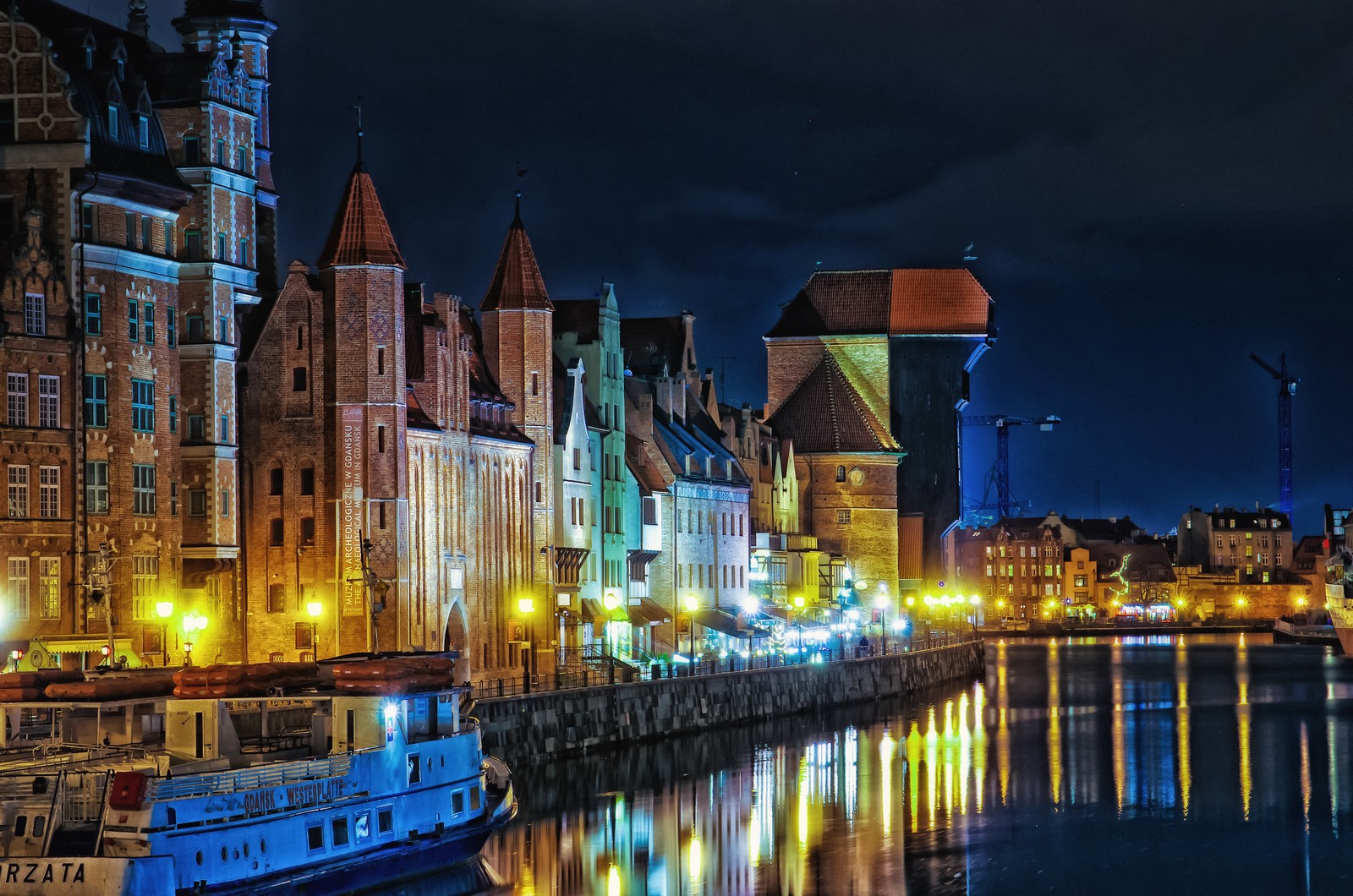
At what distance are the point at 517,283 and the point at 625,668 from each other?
16841 millimetres

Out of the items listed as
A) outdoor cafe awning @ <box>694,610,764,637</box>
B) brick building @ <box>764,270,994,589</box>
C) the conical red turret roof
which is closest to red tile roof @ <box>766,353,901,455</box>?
brick building @ <box>764,270,994,589</box>

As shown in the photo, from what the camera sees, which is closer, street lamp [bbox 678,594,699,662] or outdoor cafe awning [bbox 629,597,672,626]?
outdoor cafe awning [bbox 629,597,672,626]

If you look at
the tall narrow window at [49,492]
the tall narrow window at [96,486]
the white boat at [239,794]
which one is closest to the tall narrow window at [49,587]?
the tall narrow window at [49,492]

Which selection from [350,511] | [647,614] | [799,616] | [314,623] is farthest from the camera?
[799,616]

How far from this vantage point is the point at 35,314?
67250 millimetres

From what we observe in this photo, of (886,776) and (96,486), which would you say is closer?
(96,486)

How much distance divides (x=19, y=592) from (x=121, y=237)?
467 inches

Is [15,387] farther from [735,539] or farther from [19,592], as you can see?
[735,539]

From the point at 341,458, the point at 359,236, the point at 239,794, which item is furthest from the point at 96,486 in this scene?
the point at 239,794

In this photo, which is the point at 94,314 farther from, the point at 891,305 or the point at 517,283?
the point at 891,305

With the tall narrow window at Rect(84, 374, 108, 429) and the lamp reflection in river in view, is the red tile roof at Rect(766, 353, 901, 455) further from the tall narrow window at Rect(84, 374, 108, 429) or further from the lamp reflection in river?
the tall narrow window at Rect(84, 374, 108, 429)

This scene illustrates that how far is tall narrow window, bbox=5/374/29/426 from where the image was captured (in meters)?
66.3

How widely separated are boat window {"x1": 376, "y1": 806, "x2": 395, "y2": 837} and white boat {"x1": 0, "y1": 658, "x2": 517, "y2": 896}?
0.12 ft

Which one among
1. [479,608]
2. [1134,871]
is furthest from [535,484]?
[1134,871]
